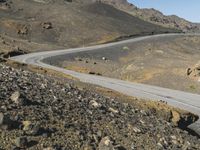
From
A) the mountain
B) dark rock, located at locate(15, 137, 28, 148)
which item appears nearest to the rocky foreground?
dark rock, located at locate(15, 137, 28, 148)

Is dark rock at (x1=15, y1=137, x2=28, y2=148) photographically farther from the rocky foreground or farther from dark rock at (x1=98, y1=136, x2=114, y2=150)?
dark rock at (x1=98, y1=136, x2=114, y2=150)

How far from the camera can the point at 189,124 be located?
20.6 metres

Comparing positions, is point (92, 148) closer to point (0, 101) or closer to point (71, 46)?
point (0, 101)

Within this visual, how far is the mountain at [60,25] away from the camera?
91500 mm

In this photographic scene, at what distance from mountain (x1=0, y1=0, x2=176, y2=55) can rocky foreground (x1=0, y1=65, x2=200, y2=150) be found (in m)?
61.4

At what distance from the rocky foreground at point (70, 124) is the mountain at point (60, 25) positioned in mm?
61437

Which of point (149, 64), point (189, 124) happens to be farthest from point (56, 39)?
point (189, 124)

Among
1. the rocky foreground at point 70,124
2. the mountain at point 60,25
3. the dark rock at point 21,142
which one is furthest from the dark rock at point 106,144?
the mountain at point 60,25

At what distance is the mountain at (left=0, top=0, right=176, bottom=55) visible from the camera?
91.5m

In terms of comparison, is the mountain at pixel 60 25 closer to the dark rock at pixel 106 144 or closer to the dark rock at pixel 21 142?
the dark rock at pixel 106 144

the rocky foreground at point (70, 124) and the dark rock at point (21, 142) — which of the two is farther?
the rocky foreground at point (70, 124)

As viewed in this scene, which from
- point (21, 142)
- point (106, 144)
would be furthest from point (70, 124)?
point (21, 142)

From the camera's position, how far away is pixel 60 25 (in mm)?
98688

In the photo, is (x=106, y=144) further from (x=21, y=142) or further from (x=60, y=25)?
(x=60, y=25)
